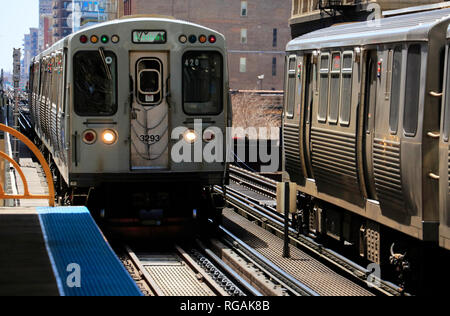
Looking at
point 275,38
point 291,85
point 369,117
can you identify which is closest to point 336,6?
point 291,85

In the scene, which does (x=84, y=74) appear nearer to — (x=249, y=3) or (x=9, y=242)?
(x=9, y=242)

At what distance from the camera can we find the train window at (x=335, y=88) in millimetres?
12523

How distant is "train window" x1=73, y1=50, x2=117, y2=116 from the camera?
13852 millimetres

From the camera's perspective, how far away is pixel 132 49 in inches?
547

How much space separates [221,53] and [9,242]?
5.76 metres

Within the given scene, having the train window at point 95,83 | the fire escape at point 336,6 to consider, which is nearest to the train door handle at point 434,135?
the train window at point 95,83

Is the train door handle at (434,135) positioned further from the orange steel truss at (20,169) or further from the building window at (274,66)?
the building window at (274,66)

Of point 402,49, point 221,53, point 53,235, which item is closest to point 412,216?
point 402,49

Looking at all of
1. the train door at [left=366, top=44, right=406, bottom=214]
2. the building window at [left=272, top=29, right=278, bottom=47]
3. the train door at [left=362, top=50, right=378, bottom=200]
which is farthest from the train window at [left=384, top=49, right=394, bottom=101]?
the building window at [left=272, top=29, right=278, bottom=47]

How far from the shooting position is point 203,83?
46.5ft

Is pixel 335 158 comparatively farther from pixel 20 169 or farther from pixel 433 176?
pixel 20 169

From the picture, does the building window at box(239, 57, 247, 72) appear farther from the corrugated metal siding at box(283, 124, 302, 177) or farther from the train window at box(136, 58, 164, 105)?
the train window at box(136, 58, 164, 105)

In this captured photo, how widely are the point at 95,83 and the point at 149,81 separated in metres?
0.86

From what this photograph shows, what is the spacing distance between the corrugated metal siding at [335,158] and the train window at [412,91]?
187 centimetres
